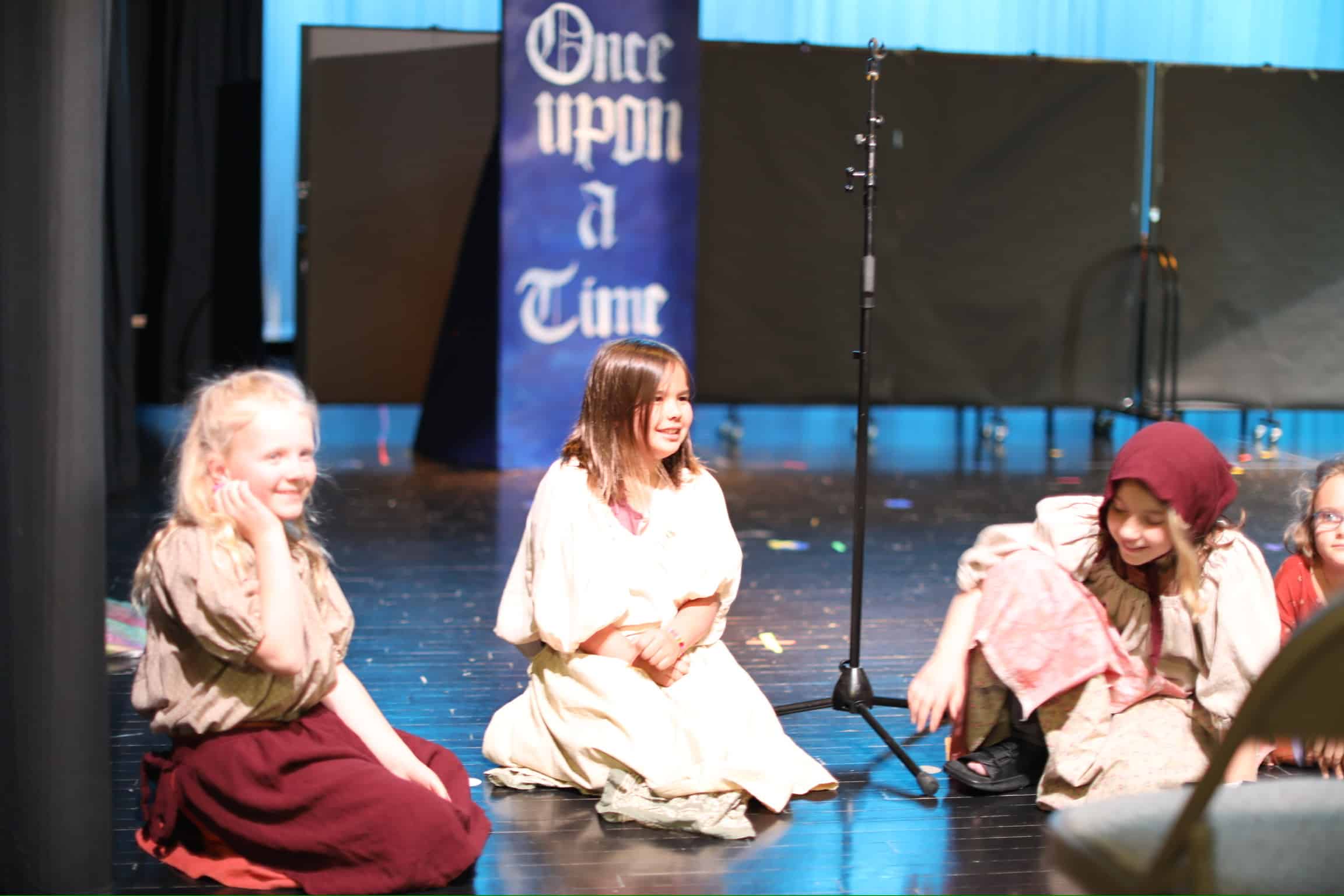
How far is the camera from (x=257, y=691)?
233cm

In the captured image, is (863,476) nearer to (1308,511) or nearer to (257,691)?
(1308,511)

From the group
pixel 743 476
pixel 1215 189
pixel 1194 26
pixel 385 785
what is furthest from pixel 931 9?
pixel 385 785

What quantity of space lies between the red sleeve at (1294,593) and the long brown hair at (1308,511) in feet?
0.09

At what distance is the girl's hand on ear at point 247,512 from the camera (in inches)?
89.5

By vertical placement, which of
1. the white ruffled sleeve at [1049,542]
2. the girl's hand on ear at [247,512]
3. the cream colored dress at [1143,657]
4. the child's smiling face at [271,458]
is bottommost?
the cream colored dress at [1143,657]

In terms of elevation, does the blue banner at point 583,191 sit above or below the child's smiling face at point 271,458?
above

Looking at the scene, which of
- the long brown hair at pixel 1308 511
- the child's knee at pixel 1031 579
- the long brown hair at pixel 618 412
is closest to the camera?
the child's knee at pixel 1031 579

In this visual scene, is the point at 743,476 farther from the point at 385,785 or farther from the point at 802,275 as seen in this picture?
the point at 385,785

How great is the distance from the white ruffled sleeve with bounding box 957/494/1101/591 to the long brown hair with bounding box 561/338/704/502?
2.19ft

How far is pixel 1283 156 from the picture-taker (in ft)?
28.3

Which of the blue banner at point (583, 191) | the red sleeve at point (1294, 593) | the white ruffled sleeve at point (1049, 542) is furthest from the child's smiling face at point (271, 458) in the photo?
the blue banner at point (583, 191)

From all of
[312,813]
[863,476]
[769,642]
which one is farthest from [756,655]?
[312,813]

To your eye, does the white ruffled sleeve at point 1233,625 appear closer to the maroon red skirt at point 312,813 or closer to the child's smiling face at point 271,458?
the maroon red skirt at point 312,813

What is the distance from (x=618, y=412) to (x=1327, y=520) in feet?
4.72
